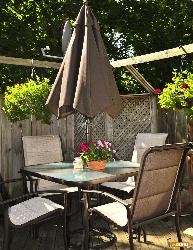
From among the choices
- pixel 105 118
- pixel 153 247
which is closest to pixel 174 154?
pixel 153 247

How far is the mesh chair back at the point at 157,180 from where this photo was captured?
286 centimetres

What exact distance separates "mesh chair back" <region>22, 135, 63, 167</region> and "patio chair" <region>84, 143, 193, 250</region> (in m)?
1.66

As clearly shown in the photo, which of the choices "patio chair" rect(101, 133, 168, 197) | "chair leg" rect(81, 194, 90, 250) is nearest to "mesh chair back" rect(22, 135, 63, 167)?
"patio chair" rect(101, 133, 168, 197)

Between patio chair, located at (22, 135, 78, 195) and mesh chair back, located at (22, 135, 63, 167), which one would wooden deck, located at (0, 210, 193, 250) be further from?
mesh chair back, located at (22, 135, 63, 167)

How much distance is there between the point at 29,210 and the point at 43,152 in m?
1.49

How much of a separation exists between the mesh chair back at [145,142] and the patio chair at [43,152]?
3.69ft

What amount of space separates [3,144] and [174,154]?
2625 mm

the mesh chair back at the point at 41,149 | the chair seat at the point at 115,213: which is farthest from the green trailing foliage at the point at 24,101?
the chair seat at the point at 115,213

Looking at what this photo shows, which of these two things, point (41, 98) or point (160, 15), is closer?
point (41, 98)

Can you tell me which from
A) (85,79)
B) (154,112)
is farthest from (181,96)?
(154,112)

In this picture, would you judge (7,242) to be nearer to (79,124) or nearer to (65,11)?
(79,124)

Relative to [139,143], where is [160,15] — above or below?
above

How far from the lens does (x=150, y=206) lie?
3.06 m

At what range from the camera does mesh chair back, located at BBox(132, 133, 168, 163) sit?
16.5 ft
